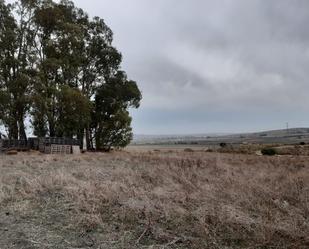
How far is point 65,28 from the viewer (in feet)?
117

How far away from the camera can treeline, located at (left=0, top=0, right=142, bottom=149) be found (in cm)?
3281

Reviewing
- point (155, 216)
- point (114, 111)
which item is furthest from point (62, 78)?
point (155, 216)

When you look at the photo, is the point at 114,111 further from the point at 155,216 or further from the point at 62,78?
the point at 155,216

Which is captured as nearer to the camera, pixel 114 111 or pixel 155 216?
pixel 155 216

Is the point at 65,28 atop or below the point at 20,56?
atop

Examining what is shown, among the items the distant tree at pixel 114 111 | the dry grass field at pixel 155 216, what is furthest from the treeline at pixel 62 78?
the dry grass field at pixel 155 216

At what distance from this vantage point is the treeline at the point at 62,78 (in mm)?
32812

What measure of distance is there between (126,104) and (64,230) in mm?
33332

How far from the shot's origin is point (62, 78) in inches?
1409

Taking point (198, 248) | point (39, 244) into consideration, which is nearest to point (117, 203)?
point (39, 244)

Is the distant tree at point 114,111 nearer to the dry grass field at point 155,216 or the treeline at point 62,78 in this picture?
the treeline at point 62,78

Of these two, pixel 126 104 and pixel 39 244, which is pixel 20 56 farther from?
pixel 39 244

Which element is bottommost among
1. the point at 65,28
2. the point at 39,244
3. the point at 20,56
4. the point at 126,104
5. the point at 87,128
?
the point at 39,244

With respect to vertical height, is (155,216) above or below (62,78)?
below
